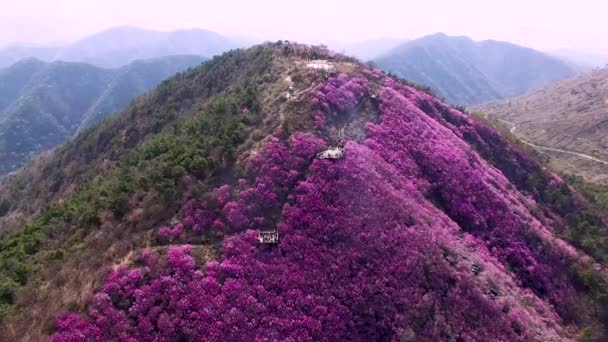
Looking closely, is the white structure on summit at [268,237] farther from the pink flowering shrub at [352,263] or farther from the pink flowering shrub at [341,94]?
the pink flowering shrub at [341,94]

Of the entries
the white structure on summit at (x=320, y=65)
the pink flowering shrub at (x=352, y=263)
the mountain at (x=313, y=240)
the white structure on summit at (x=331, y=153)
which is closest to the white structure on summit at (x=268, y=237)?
the mountain at (x=313, y=240)

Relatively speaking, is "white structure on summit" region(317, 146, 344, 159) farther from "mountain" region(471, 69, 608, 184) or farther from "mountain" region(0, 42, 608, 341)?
"mountain" region(471, 69, 608, 184)

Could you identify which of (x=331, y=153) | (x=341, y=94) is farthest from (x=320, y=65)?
(x=331, y=153)

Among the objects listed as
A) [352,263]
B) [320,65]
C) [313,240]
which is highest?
[320,65]

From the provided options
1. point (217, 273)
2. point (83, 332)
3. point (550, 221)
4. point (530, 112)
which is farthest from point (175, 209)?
point (530, 112)

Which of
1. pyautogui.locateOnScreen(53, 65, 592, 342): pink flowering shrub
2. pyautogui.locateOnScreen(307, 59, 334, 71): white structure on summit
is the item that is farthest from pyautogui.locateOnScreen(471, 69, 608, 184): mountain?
pyautogui.locateOnScreen(307, 59, 334, 71): white structure on summit

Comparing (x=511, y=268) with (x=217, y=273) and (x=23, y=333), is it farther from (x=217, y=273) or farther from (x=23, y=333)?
(x=23, y=333)

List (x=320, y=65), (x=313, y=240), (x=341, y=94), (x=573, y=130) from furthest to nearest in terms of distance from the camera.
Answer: (x=573, y=130) < (x=320, y=65) < (x=341, y=94) < (x=313, y=240)

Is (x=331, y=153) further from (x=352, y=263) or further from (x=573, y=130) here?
(x=573, y=130)
